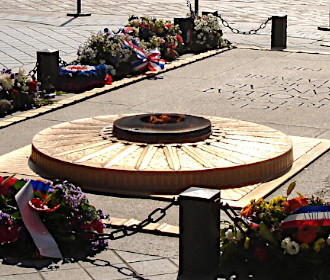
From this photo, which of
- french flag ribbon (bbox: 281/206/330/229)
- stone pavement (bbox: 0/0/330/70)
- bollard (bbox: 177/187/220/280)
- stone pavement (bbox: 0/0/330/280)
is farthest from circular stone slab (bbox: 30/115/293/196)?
stone pavement (bbox: 0/0/330/70)

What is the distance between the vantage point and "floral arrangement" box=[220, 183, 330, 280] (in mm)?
6469

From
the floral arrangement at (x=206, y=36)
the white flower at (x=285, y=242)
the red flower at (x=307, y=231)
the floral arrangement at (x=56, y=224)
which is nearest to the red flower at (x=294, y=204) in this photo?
the red flower at (x=307, y=231)

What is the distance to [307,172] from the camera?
966cm

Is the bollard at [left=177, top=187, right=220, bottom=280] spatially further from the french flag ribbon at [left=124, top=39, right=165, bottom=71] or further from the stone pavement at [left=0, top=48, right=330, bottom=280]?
the french flag ribbon at [left=124, top=39, right=165, bottom=71]

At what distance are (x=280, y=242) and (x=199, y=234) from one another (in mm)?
606

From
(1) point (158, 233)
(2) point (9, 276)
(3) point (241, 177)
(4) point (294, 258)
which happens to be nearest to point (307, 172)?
(3) point (241, 177)

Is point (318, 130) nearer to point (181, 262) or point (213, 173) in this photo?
point (213, 173)

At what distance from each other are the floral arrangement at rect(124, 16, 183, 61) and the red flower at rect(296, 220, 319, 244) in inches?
411

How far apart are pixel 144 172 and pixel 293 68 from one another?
823cm

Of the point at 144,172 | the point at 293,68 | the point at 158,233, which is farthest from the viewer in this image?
the point at 293,68

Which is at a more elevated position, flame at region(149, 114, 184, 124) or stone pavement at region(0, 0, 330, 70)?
flame at region(149, 114, 184, 124)

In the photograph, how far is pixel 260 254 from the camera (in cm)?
667

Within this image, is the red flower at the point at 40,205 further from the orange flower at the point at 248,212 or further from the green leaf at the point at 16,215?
the orange flower at the point at 248,212

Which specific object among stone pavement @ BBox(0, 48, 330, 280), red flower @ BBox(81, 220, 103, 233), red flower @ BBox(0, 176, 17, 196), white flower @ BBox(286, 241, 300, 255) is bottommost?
stone pavement @ BBox(0, 48, 330, 280)
